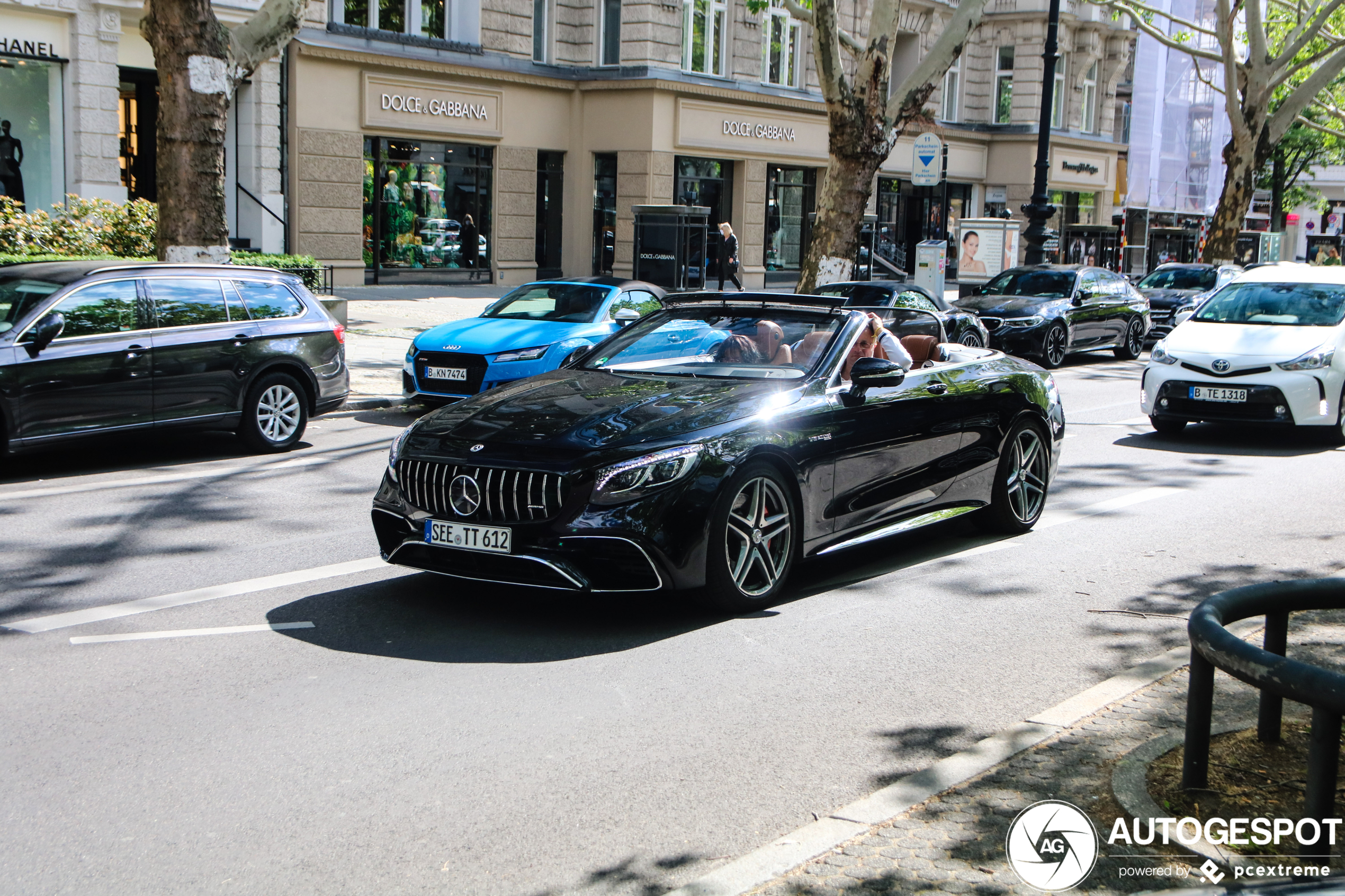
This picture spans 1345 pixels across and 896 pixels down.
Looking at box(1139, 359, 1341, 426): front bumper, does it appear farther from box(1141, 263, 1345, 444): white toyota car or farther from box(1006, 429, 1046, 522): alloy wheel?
box(1006, 429, 1046, 522): alloy wheel

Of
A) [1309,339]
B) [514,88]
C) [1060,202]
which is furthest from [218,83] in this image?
[1060,202]

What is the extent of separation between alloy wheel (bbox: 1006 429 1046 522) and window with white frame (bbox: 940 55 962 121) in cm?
3747

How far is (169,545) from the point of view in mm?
7965

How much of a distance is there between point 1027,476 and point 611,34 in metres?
25.0

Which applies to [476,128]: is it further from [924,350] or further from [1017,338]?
[924,350]

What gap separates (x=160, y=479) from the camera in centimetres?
1017

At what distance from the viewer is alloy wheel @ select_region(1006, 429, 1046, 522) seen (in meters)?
8.65

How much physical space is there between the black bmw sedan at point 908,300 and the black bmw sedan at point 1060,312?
6.34ft

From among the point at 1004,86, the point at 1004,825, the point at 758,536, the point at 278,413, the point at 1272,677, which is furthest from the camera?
the point at 1004,86

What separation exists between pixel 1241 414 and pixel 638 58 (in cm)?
2076

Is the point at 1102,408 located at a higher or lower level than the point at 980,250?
lower

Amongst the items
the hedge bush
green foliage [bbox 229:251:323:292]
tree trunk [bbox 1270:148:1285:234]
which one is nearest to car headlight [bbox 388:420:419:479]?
the hedge bush

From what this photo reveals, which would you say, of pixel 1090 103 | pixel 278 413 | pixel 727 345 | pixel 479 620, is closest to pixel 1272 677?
pixel 479 620

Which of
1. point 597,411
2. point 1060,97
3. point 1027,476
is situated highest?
point 1060,97
